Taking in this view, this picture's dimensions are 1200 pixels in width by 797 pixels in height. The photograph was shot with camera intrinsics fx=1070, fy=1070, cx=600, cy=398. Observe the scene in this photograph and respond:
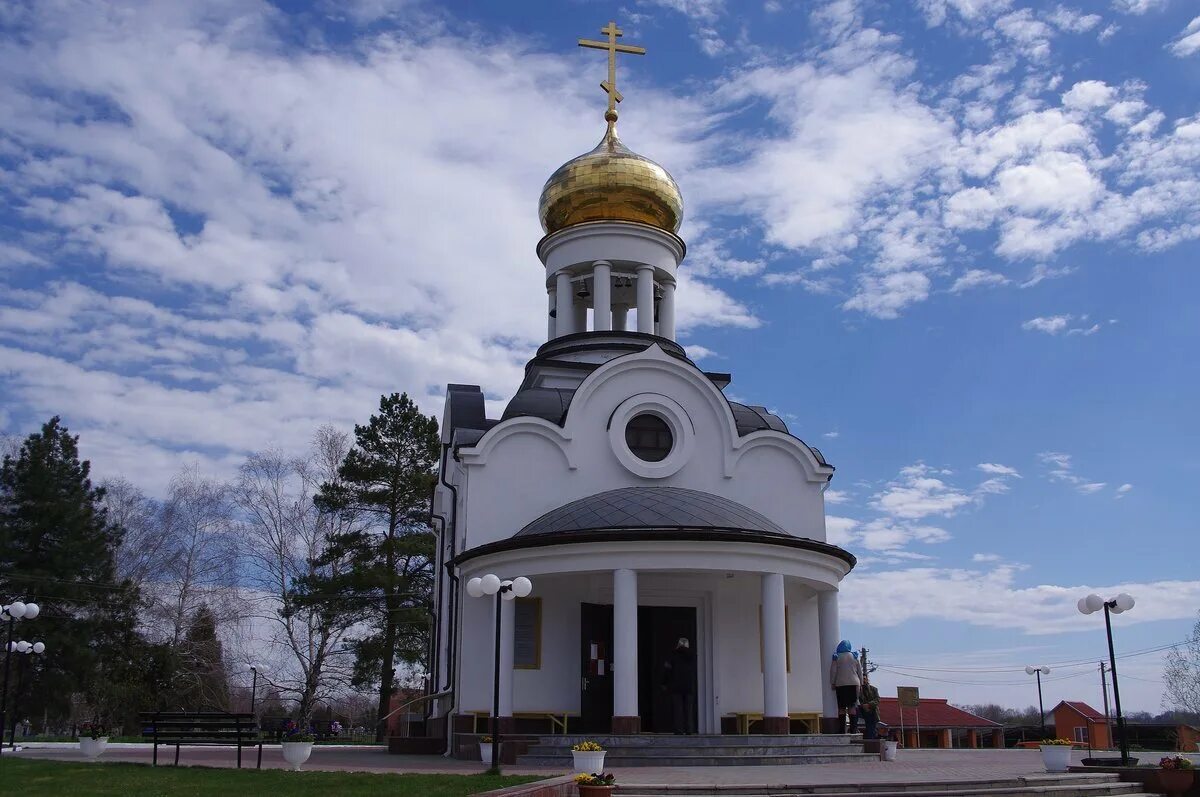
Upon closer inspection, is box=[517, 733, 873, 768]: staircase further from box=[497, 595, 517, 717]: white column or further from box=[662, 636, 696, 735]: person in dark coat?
box=[497, 595, 517, 717]: white column

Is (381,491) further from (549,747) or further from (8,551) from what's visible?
(549,747)

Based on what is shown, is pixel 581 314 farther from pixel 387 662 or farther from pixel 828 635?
pixel 387 662

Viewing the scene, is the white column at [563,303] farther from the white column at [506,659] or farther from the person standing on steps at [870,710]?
the person standing on steps at [870,710]

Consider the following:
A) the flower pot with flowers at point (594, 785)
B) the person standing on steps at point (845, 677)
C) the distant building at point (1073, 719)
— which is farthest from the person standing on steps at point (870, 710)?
the distant building at point (1073, 719)

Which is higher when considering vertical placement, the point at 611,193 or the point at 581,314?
the point at 611,193

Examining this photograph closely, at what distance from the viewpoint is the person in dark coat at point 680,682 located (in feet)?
50.9

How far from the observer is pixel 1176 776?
10.9m

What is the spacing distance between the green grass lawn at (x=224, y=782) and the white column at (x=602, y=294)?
38.7 feet

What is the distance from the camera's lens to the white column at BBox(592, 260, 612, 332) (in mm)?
21578

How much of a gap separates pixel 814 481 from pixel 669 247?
239 inches

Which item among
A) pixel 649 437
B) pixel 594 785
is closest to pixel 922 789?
pixel 594 785

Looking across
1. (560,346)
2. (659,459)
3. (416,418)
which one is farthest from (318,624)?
(659,459)

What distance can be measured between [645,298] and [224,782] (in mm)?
13678

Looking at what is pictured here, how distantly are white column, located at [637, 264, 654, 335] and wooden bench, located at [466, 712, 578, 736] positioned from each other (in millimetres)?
8060
